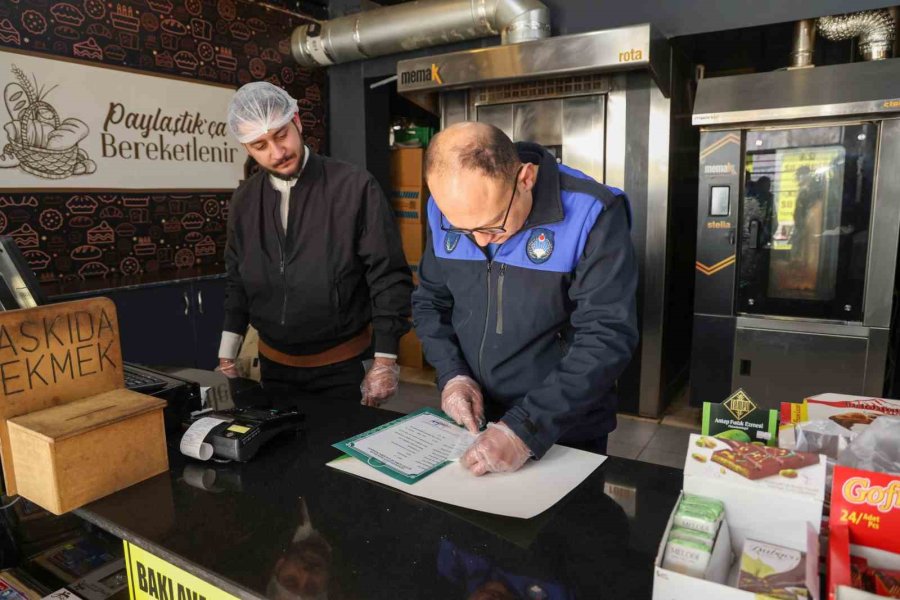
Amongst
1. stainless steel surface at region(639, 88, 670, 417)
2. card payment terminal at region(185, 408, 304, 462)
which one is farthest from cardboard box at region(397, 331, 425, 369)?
card payment terminal at region(185, 408, 304, 462)

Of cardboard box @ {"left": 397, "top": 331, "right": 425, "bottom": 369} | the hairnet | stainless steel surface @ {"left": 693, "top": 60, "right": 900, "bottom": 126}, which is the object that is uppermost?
stainless steel surface @ {"left": 693, "top": 60, "right": 900, "bottom": 126}

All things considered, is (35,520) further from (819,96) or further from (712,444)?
(819,96)

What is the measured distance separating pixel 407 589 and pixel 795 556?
1.59 feet

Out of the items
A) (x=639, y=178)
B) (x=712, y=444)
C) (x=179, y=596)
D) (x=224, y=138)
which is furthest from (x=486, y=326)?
(x=224, y=138)

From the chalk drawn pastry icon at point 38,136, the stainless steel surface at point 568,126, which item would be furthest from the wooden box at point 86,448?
the stainless steel surface at point 568,126

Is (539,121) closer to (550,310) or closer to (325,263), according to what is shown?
(325,263)

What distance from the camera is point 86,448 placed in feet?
3.60

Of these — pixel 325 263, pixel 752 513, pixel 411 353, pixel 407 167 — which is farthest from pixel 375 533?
pixel 407 167

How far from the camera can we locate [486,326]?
1.48 metres

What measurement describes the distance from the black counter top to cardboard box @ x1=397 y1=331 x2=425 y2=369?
378 centimetres

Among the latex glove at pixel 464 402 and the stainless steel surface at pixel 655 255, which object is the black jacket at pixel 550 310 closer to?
the latex glove at pixel 464 402

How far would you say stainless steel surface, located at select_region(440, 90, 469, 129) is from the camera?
4.08 metres

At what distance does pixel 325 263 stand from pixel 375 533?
1195 mm

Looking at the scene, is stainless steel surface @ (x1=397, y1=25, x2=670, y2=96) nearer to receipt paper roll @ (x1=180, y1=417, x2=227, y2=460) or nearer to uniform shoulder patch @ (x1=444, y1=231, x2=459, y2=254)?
uniform shoulder patch @ (x1=444, y1=231, x2=459, y2=254)
